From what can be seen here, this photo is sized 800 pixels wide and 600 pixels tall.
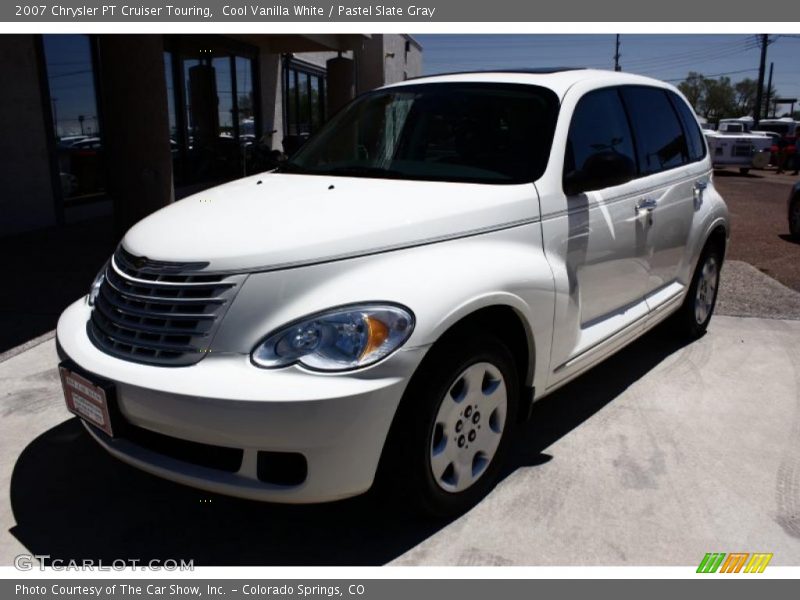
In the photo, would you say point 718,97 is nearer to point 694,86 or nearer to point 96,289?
point 694,86

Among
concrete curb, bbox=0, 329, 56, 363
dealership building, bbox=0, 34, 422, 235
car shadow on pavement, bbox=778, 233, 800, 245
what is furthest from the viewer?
car shadow on pavement, bbox=778, 233, 800, 245

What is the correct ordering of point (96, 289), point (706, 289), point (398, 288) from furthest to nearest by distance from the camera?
point (706, 289) < point (96, 289) < point (398, 288)

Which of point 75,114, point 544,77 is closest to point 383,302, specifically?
point 544,77

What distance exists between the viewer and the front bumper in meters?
2.27

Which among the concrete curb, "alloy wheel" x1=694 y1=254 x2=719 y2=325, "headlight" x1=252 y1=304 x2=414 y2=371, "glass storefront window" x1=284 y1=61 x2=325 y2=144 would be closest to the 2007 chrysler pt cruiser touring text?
"headlight" x1=252 y1=304 x2=414 y2=371

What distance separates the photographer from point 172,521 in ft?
9.52

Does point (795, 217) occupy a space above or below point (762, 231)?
above

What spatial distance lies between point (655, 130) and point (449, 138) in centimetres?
161

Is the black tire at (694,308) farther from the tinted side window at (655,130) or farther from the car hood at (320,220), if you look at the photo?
the car hood at (320,220)

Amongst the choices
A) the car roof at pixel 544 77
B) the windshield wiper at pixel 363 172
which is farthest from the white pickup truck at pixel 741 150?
the windshield wiper at pixel 363 172

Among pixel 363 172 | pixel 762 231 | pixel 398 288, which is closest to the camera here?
pixel 398 288

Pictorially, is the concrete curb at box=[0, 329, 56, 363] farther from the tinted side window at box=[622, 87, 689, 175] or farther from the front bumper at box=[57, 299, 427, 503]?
the tinted side window at box=[622, 87, 689, 175]

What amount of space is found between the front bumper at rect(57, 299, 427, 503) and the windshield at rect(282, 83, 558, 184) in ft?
4.20

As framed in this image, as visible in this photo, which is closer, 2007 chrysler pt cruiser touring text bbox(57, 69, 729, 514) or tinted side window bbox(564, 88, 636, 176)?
2007 chrysler pt cruiser touring text bbox(57, 69, 729, 514)
